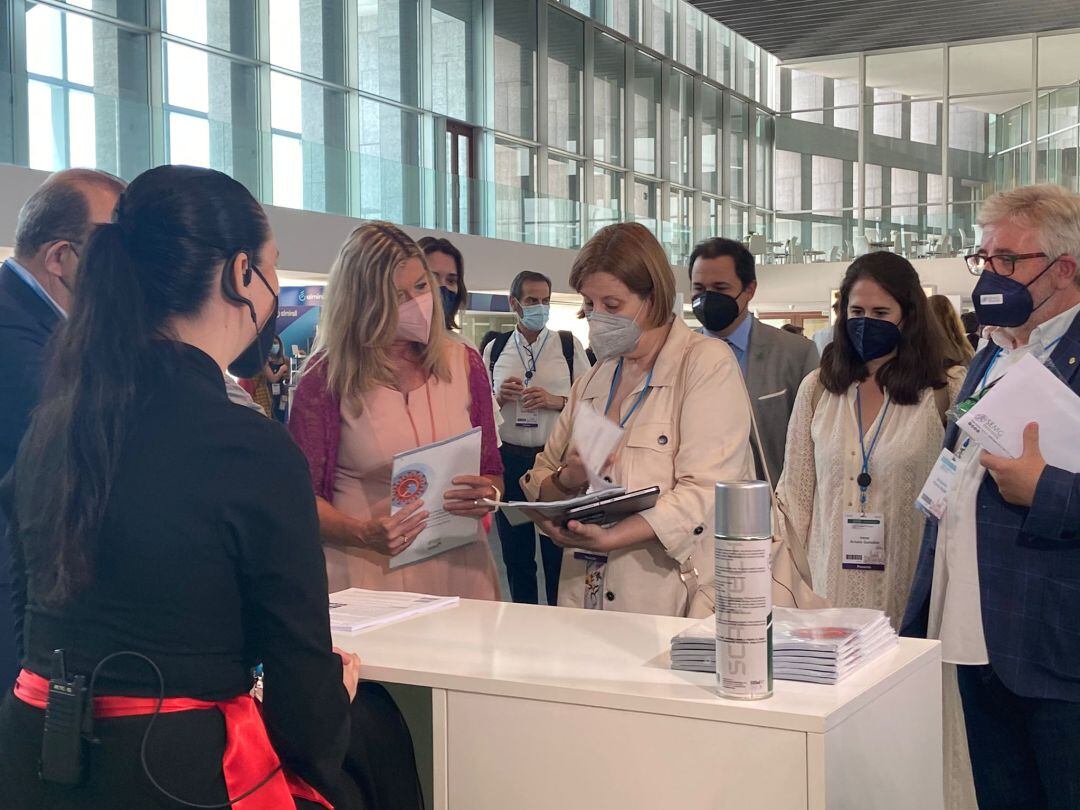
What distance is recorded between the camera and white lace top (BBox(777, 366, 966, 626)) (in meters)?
3.37

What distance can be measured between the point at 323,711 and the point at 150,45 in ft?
46.5

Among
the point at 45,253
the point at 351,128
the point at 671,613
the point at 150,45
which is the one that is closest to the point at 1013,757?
the point at 671,613

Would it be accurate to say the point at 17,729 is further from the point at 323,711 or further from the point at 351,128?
the point at 351,128

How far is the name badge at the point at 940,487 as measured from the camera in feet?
8.88

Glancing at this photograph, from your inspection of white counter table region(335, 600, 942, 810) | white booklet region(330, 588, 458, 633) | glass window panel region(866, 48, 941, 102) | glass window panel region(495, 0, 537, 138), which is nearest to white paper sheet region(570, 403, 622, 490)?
white booklet region(330, 588, 458, 633)

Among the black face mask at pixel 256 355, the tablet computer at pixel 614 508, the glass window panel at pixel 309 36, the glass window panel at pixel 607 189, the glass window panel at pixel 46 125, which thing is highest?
the glass window panel at pixel 309 36

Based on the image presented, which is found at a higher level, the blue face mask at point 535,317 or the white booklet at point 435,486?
the blue face mask at point 535,317

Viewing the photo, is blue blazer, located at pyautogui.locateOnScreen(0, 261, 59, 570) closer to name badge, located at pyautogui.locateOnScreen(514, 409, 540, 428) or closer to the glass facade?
name badge, located at pyautogui.locateOnScreen(514, 409, 540, 428)

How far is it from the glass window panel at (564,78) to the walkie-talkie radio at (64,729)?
20170 mm

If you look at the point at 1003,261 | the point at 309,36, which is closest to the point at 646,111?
the point at 309,36

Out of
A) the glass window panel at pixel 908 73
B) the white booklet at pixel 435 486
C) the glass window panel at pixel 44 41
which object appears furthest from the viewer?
the glass window panel at pixel 908 73

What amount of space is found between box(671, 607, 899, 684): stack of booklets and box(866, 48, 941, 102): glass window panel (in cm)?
2471

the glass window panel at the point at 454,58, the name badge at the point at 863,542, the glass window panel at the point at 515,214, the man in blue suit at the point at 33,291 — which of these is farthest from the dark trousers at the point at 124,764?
the glass window panel at the point at 454,58

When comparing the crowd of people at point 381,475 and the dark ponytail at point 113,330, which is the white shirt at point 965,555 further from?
the dark ponytail at point 113,330
